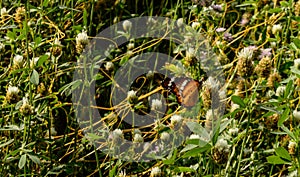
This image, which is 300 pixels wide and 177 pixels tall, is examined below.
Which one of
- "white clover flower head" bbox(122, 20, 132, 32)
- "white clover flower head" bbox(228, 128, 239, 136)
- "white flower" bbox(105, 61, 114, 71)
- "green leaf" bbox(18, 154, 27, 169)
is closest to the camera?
"green leaf" bbox(18, 154, 27, 169)

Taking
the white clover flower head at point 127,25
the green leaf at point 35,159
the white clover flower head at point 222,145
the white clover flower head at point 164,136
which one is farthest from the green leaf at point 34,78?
the white clover flower head at point 127,25

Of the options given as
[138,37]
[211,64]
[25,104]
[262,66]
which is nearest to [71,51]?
[138,37]

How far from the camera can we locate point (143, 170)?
6.51ft

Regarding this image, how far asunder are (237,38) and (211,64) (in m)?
0.29

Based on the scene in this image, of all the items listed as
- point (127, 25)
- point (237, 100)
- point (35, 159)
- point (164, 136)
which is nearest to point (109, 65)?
point (127, 25)

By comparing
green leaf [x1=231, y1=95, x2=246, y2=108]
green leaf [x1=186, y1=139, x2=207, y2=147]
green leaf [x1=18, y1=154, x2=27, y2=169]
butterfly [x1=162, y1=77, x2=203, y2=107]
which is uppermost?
green leaf [x1=231, y1=95, x2=246, y2=108]

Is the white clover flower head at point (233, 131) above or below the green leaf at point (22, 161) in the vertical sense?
above

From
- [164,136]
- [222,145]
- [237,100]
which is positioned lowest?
[164,136]

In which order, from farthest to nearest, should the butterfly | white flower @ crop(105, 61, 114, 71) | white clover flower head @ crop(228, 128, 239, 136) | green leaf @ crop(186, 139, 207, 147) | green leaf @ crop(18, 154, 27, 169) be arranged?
white flower @ crop(105, 61, 114, 71), the butterfly, white clover flower head @ crop(228, 128, 239, 136), green leaf @ crop(18, 154, 27, 169), green leaf @ crop(186, 139, 207, 147)

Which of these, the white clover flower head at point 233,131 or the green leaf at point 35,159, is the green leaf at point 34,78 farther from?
the white clover flower head at point 233,131

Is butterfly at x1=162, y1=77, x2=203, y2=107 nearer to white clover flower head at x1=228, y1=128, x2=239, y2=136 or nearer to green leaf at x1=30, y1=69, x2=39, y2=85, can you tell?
white clover flower head at x1=228, y1=128, x2=239, y2=136

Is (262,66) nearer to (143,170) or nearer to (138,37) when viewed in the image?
(143,170)

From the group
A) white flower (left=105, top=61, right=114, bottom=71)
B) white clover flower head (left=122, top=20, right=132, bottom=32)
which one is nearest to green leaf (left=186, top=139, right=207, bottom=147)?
white flower (left=105, top=61, right=114, bottom=71)

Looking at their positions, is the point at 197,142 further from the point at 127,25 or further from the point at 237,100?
the point at 127,25
